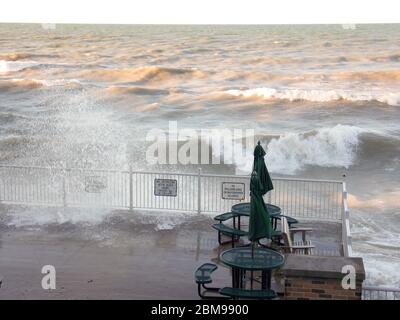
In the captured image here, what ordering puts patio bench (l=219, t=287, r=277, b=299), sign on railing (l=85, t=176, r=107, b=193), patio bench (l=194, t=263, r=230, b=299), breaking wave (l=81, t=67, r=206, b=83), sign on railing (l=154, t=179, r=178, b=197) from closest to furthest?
patio bench (l=219, t=287, r=277, b=299) < patio bench (l=194, t=263, r=230, b=299) < sign on railing (l=154, t=179, r=178, b=197) < sign on railing (l=85, t=176, r=107, b=193) < breaking wave (l=81, t=67, r=206, b=83)

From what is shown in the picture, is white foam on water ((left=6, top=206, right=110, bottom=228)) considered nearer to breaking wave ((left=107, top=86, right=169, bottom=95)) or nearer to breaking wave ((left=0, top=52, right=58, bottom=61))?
breaking wave ((left=107, top=86, right=169, bottom=95))

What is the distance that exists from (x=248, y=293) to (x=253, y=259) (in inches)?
29.9

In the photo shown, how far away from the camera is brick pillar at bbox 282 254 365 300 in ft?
24.4

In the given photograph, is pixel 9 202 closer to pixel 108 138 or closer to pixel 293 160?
pixel 293 160

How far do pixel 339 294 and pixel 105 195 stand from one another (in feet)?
28.8

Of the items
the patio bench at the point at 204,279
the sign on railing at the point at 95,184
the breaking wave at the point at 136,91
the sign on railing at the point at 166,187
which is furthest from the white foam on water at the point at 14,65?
the patio bench at the point at 204,279

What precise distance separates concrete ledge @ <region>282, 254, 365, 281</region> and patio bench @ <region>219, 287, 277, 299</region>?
990 mm

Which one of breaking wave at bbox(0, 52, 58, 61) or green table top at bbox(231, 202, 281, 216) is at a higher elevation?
breaking wave at bbox(0, 52, 58, 61)

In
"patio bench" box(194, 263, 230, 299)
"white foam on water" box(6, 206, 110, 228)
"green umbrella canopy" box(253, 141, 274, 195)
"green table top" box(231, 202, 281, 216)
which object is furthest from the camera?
"white foam on water" box(6, 206, 110, 228)

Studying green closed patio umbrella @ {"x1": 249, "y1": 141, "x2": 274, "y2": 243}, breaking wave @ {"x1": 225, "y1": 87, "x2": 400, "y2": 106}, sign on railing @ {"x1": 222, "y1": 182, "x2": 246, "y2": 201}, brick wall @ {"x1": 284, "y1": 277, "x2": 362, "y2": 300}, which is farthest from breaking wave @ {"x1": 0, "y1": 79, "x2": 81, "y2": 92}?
brick wall @ {"x1": 284, "y1": 277, "x2": 362, "y2": 300}

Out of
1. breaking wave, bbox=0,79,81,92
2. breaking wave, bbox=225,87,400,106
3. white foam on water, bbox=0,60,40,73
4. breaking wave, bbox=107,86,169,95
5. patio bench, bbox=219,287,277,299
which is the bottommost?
patio bench, bbox=219,287,277,299

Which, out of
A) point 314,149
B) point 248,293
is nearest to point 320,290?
point 248,293

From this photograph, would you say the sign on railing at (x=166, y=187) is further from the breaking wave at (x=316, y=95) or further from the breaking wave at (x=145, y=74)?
the breaking wave at (x=145, y=74)

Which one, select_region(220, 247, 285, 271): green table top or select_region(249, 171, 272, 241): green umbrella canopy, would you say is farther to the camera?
select_region(249, 171, 272, 241): green umbrella canopy
